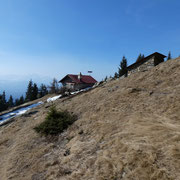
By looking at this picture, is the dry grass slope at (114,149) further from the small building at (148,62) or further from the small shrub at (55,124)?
the small building at (148,62)

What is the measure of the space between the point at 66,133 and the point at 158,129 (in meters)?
4.67

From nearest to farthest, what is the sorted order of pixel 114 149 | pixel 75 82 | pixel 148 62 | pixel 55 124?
1. pixel 114 149
2. pixel 55 124
3. pixel 148 62
4. pixel 75 82

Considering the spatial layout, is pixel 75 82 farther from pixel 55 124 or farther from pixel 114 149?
pixel 114 149

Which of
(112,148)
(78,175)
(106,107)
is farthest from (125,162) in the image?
(106,107)

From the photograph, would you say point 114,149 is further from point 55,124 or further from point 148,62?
point 148,62

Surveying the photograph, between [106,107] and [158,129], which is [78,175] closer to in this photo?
[158,129]

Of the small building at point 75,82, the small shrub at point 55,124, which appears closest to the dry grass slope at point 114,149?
the small shrub at point 55,124

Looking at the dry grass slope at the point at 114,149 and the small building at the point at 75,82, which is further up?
the small building at the point at 75,82

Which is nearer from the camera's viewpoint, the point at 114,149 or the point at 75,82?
the point at 114,149

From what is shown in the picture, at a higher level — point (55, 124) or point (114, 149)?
point (55, 124)

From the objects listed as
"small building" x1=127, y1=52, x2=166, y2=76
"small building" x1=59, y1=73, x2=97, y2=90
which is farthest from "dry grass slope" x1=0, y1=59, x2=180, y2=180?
"small building" x1=59, y1=73, x2=97, y2=90

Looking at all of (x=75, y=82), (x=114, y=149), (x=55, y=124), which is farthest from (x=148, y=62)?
→ (x=75, y=82)

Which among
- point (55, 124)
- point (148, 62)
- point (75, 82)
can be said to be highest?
point (75, 82)

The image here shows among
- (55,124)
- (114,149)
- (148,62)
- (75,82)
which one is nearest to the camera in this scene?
(114,149)
